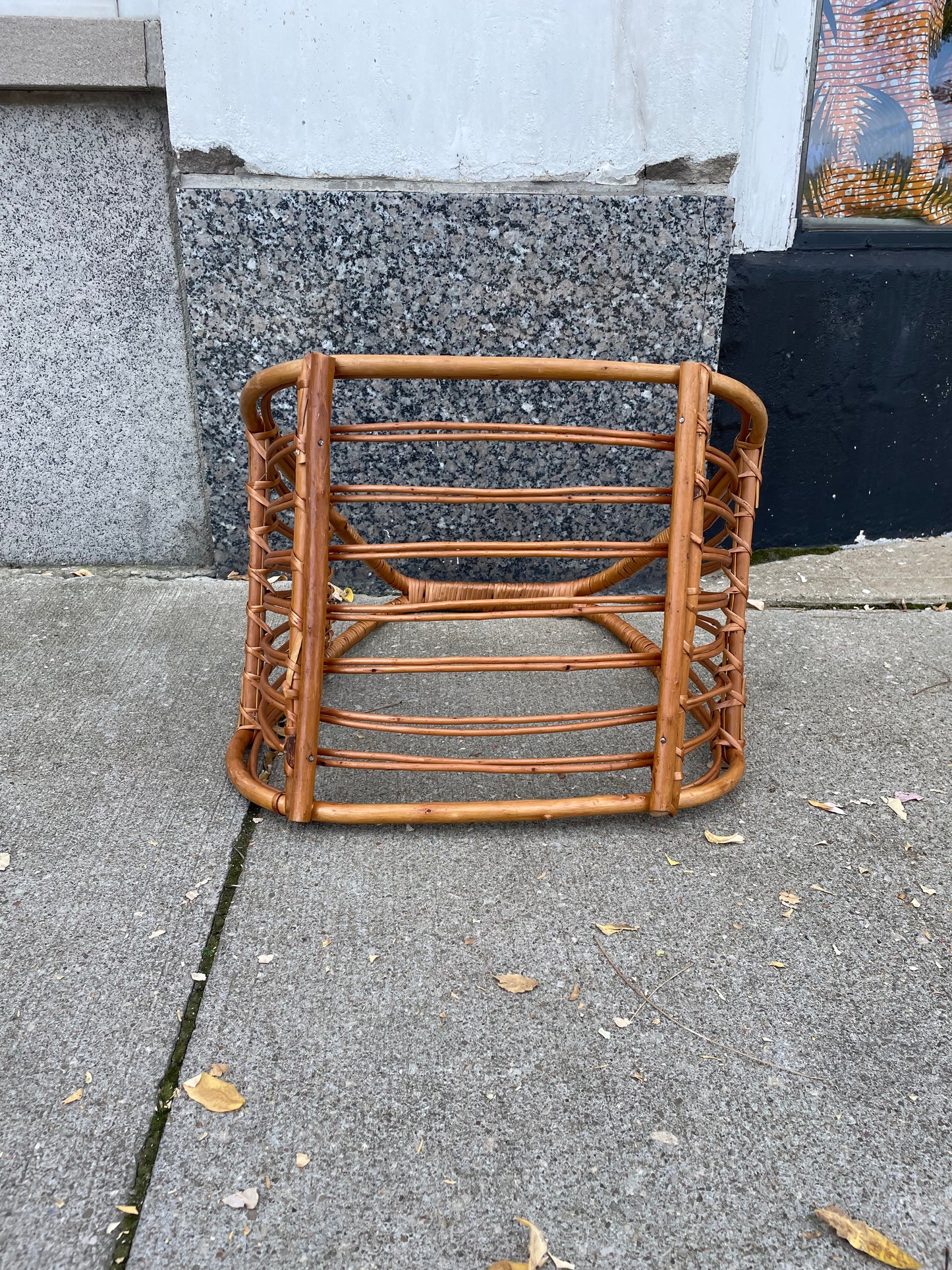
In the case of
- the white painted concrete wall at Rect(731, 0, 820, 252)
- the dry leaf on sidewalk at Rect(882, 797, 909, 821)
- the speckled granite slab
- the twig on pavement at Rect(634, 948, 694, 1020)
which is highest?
the white painted concrete wall at Rect(731, 0, 820, 252)

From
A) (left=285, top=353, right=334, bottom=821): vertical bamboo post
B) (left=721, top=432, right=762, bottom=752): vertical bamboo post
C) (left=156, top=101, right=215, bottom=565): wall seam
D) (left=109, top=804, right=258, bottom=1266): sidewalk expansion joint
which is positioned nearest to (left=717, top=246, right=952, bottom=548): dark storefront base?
(left=721, top=432, right=762, bottom=752): vertical bamboo post

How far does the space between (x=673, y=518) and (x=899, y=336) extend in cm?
174

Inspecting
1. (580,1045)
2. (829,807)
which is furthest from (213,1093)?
(829,807)

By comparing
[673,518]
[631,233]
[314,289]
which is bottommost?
[673,518]

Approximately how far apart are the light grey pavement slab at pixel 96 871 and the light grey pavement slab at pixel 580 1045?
0.07m

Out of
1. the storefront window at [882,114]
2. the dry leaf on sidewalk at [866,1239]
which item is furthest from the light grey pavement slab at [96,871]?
the storefront window at [882,114]

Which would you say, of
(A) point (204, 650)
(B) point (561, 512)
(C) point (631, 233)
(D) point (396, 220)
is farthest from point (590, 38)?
(A) point (204, 650)

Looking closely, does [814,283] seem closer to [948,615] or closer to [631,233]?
[631,233]

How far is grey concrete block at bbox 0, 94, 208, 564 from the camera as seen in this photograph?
2379 millimetres

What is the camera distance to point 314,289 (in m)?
2.35

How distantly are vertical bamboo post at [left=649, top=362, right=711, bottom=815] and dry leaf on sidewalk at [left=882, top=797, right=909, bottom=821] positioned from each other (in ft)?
1.41

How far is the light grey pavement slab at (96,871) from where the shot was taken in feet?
3.28

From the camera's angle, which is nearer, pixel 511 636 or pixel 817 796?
pixel 817 796

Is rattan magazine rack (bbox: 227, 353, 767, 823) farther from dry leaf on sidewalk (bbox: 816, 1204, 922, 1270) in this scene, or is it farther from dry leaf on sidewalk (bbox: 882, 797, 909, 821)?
dry leaf on sidewalk (bbox: 816, 1204, 922, 1270)
